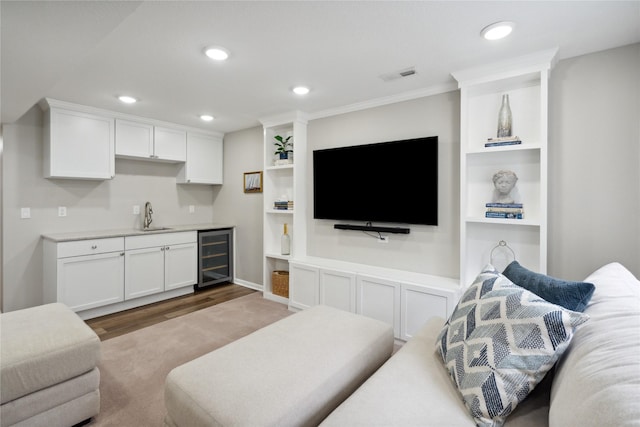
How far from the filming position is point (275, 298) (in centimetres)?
400

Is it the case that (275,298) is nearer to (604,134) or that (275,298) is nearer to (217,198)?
(217,198)

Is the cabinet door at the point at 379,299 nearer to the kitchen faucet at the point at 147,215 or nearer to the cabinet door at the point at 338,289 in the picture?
the cabinet door at the point at 338,289

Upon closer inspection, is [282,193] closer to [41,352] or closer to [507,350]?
[41,352]

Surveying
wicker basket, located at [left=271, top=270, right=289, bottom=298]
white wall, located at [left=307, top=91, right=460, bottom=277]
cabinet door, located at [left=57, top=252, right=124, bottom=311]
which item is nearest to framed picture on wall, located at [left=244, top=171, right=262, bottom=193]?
white wall, located at [left=307, top=91, right=460, bottom=277]

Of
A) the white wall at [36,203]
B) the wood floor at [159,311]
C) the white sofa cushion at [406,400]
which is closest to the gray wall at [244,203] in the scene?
the wood floor at [159,311]

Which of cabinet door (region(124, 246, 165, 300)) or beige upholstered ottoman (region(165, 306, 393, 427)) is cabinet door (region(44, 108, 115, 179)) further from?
beige upholstered ottoman (region(165, 306, 393, 427))

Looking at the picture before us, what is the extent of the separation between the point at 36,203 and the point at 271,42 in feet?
10.9

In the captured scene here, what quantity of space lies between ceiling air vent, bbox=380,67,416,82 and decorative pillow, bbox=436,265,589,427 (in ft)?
6.36

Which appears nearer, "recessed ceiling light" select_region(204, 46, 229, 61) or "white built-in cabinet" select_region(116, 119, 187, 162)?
"recessed ceiling light" select_region(204, 46, 229, 61)

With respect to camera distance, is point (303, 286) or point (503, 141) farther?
point (303, 286)

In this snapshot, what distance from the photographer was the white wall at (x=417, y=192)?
112 inches

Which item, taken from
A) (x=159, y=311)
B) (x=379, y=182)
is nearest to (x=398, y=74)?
(x=379, y=182)

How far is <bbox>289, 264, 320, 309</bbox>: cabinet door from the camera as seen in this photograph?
345 centimetres

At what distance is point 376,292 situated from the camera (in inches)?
116
